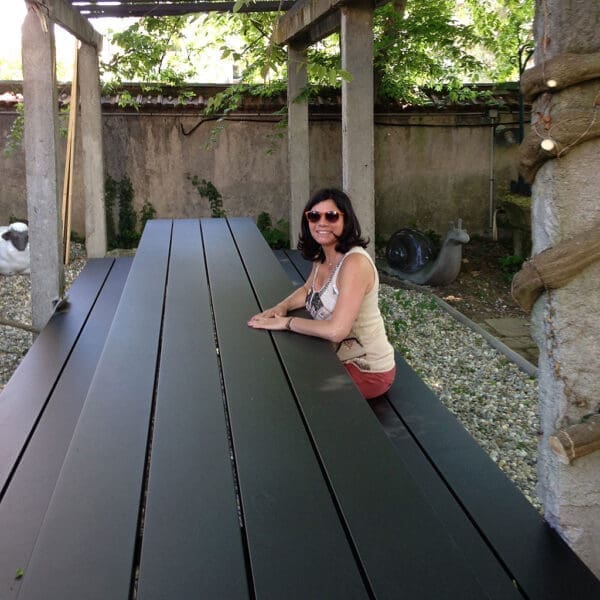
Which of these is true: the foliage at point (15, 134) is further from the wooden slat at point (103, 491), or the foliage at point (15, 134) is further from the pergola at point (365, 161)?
the wooden slat at point (103, 491)

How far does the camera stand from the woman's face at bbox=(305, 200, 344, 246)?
120 inches

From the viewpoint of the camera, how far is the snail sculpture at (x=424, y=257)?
29.4ft

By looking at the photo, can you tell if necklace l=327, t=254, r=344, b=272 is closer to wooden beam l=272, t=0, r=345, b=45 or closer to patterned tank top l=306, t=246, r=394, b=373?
patterned tank top l=306, t=246, r=394, b=373

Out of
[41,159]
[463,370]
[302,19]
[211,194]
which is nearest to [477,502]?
[463,370]

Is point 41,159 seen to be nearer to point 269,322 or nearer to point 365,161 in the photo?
point 365,161

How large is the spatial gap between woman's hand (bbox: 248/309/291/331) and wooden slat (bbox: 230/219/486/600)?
1.39 feet

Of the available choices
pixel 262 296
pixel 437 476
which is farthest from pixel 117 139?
pixel 437 476

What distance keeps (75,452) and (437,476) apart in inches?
45.4

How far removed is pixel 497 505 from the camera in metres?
2.18

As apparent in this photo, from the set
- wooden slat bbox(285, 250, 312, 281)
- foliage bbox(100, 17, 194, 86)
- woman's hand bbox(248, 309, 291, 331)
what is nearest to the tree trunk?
woman's hand bbox(248, 309, 291, 331)

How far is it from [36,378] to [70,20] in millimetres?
3815

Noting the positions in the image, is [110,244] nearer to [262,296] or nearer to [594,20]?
[262,296]

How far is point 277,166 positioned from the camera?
10656mm

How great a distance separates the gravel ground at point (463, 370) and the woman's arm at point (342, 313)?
176 centimetres
